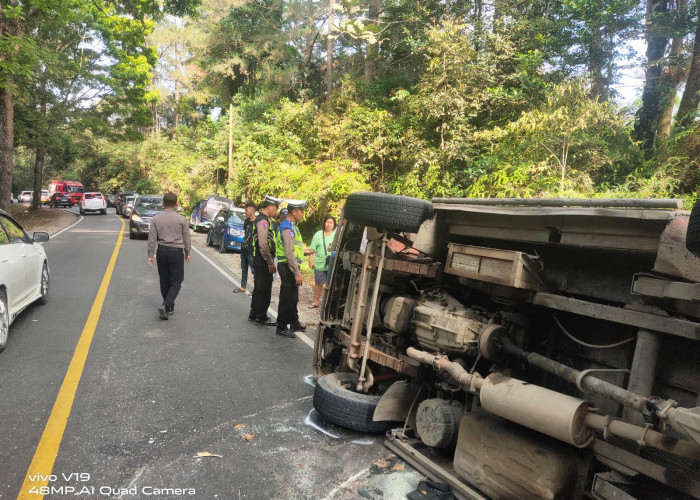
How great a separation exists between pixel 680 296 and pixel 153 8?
1797 cm

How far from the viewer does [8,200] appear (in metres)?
17.9

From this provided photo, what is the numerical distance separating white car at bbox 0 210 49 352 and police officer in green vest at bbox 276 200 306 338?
332cm

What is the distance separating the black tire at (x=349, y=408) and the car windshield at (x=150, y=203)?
59.2ft

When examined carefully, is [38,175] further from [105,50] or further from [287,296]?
[287,296]

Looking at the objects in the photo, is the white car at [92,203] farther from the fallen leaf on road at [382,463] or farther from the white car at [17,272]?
the fallen leaf on road at [382,463]

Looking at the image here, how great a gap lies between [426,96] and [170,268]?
25.8 feet

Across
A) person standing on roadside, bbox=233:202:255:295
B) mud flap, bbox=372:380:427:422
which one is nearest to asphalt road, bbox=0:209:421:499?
mud flap, bbox=372:380:427:422

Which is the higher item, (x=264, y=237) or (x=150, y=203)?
(x=264, y=237)

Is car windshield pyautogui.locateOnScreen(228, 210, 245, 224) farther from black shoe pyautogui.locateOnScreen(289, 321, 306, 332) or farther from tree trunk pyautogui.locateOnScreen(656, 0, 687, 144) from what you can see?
tree trunk pyautogui.locateOnScreen(656, 0, 687, 144)

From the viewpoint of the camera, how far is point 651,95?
1442cm

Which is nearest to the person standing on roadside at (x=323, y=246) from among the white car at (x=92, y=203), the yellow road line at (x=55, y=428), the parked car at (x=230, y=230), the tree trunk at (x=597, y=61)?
the yellow road line at (x=55, y=428)

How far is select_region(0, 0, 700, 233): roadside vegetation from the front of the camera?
1023 centimetres

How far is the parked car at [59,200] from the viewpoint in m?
42.1

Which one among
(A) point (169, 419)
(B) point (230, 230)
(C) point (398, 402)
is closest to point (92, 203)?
(B) point (230, 230)
